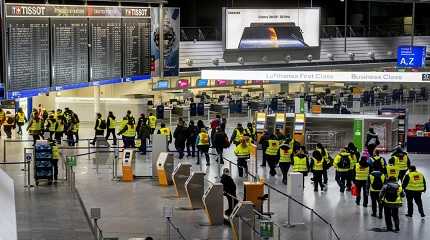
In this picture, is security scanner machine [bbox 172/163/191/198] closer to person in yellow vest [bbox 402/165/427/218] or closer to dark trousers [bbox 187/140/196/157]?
person in yellow vest [bbox 402/165/427/218]

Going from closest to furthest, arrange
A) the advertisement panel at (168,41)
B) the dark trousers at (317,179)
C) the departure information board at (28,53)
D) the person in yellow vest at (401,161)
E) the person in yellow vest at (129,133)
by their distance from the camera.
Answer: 1. the departure information board at (28,53)
2. the person in yellow vest at (401,161)
3. the dark trousers at (317,179)
4. the advertisement panel at (168,41)
5. the person in yellow vest at (129,133)

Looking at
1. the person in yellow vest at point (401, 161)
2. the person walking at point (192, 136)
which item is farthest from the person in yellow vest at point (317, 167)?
the person walking at point (192, 136)

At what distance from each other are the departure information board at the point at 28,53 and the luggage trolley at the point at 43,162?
2482 millimetres

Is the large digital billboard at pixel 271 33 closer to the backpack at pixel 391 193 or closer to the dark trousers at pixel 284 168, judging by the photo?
the dark trousers at pixel 284 168

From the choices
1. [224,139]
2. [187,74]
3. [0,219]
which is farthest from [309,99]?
[0,219]

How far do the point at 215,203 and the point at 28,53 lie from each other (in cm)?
500

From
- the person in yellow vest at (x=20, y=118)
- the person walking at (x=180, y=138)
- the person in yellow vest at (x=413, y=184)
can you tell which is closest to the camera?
the person in yellow vest at (x=413, y=184)

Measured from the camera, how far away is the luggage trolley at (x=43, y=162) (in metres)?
23.0

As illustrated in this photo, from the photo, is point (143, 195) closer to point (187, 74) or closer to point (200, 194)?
point (200, 194)

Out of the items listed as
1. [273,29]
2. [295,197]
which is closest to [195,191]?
[295,197]

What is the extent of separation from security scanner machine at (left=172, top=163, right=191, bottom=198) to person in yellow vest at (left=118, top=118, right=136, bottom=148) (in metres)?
6.62

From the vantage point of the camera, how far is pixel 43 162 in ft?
75.8

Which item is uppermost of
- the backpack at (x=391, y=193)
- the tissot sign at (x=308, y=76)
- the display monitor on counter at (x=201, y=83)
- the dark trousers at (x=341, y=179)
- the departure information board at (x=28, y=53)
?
the departure information board at (x=28, y=53)

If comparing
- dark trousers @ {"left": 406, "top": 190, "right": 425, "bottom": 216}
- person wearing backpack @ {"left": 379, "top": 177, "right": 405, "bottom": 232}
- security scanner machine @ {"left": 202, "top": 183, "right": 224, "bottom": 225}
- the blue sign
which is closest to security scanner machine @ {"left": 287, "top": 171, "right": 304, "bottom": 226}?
security scanner machine @ {"left": 202, "top": 183, "right": 224, "bottom": 225}
